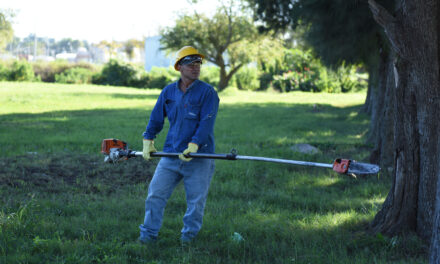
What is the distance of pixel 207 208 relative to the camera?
5.57 metres

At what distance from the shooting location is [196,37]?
29.7m

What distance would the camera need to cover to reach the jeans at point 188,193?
435cm

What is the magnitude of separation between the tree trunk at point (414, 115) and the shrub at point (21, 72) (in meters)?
39.7

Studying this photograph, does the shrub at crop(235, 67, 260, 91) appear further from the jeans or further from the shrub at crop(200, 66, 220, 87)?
the jeans

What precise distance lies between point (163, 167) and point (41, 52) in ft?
495

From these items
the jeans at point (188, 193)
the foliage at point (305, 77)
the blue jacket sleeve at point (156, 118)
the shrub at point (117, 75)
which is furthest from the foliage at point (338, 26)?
the shrub at point (117, 75)

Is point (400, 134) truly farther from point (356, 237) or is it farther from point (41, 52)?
point (41, 52)

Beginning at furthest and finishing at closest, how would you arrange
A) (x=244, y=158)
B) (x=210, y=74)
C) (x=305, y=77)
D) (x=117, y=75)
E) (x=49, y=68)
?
(x=49, y=68)
(x=117, y=75)
(x=210, y=74)
(x=305, y=77)
(x=244, y=158)

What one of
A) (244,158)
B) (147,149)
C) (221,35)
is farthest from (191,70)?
(221,35)

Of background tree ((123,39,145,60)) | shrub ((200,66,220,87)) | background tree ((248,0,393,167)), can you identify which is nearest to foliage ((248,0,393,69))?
background tree ((248,0,393,167))

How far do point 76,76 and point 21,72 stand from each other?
4.48m

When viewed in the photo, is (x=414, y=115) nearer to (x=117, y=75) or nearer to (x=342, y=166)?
(x=342, y=166)

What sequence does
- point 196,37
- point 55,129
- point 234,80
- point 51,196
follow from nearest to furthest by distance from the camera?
1. point 51,196
2. point 55,129
3. point 196,37
4. point 234,80

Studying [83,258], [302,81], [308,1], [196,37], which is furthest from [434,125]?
[302,81]
